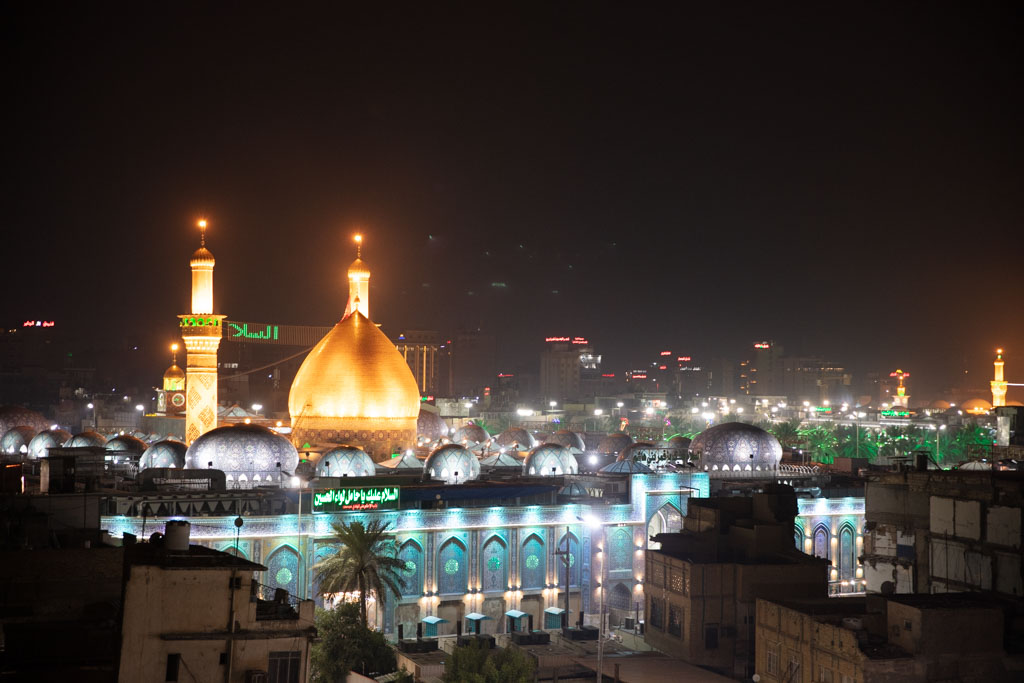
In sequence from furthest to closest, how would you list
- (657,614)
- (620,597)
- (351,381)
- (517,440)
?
(517,440), (351,381), (620,597), (657,614)

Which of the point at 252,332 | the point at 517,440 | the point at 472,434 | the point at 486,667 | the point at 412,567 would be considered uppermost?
the point at 252,332

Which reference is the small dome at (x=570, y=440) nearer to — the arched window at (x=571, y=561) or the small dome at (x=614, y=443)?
the small dome at (x=614, y=443)

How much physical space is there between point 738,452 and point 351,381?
744 inches

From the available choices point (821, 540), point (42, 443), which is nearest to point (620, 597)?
point (821, 540)

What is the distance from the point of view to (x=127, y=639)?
18.1 metres

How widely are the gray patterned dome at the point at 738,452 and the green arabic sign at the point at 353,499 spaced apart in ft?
67.3

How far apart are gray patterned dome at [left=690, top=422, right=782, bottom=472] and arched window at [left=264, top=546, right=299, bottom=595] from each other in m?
24.1

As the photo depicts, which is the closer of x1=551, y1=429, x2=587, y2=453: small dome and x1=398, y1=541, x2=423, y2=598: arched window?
x1=398, y1=541, x2=423, y2=598: arched window

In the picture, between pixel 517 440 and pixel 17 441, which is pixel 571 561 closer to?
pixel 517 440

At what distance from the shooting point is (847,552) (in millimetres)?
58156

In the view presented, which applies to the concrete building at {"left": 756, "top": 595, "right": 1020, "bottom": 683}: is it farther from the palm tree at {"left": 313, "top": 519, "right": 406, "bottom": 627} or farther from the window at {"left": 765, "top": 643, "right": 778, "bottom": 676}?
the palm tree at {"left": 313, "top": 519, "right": 406, "bottom": 627}

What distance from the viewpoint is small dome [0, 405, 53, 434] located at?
79625 millimetres

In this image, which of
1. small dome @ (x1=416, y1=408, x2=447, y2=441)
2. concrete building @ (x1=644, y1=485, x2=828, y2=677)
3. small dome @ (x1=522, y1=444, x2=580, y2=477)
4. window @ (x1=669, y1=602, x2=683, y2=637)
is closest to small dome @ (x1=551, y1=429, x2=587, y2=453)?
small dome @ (x1=416, y1=408, x2=447, y2=441)

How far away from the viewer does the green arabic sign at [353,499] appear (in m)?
46.2
